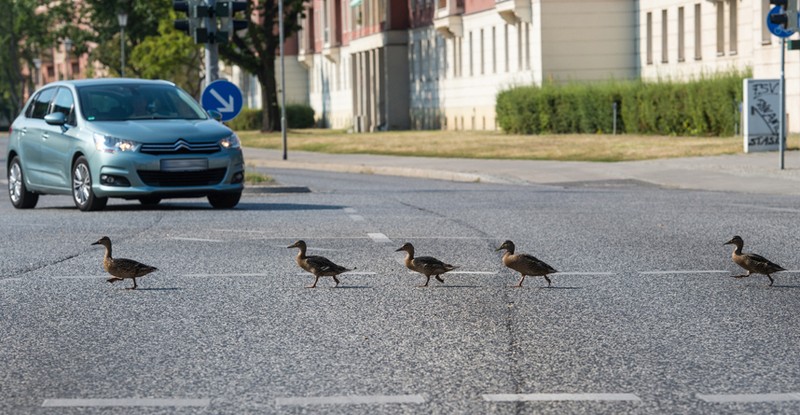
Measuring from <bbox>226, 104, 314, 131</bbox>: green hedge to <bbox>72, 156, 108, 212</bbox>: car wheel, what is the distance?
7288 centimetres

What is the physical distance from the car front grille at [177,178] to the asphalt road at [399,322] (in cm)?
207

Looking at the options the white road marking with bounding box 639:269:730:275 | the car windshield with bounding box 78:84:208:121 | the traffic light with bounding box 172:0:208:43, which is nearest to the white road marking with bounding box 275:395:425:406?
the white road marking with bounding box 639:269:730:275

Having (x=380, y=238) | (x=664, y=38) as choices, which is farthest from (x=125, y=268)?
(x=664, y=38)

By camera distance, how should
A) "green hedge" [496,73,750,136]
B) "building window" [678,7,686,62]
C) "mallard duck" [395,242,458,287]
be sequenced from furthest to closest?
1. "building window" [678,7,686,62]
2. "green hedge" [496,73,750,136]
3. "mallard duck" [395,242,458,287]

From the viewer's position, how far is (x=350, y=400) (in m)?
7.05

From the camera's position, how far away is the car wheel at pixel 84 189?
20.8 m

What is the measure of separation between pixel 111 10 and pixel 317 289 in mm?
74578

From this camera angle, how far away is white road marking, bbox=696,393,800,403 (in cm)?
699

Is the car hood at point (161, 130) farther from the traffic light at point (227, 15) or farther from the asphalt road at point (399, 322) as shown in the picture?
the traffic light at point (227, 15)

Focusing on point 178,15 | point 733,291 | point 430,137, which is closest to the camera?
point 733,291

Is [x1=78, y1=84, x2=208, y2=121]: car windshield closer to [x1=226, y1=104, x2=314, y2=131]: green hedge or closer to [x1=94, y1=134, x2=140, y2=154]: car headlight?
[x1=94, y1=134, x2=140, y2=154]: car headlight

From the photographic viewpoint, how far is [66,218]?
19641mm

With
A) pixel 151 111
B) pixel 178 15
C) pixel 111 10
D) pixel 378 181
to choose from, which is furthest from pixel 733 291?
pixel 111 10

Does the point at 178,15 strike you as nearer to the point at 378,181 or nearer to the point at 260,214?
the point at 378,181
